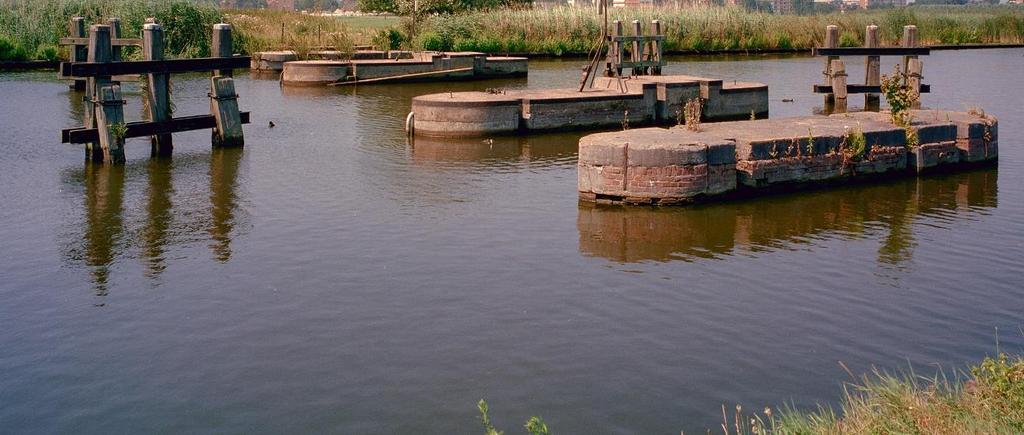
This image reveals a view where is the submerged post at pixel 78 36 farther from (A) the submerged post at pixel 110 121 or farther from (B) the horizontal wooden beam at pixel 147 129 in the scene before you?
(A) the submerged post at pixel 110 121

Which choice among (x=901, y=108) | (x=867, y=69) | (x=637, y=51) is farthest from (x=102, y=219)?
(x=867, y=69)

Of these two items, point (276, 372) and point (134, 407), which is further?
point (276, 372)

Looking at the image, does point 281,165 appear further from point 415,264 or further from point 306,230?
point 415,264

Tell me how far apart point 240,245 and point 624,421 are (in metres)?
6.37

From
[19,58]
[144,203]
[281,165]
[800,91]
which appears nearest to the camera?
[144,203]

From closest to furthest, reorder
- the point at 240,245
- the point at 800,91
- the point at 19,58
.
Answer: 1. the point at 240,245
2. the point at 800,91
3. the point at 19,58

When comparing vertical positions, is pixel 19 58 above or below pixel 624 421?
above

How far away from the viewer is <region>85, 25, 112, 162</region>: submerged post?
17938 mm

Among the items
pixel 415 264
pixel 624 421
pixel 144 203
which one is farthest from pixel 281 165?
pixel 624 421

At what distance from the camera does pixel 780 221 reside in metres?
14.3

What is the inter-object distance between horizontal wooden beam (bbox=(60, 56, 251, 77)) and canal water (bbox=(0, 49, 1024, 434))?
58.7 inches

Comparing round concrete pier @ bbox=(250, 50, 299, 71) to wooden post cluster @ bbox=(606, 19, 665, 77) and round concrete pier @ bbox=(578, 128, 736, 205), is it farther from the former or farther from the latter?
round concrete pier @ bbox=(578, 128, 736, 205)

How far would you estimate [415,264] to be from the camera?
39.6ft

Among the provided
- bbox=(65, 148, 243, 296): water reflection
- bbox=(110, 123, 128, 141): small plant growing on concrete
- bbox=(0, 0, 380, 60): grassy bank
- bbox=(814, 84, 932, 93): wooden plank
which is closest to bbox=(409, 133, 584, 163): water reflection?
bbox=(65, 148, 243, 296): water reflection
